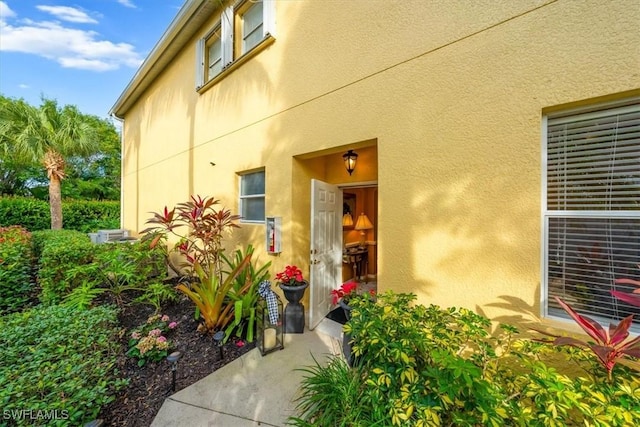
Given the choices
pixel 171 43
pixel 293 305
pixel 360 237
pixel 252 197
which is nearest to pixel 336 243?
pixel 293 305

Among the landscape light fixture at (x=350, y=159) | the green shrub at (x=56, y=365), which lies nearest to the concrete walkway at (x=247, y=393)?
the green shrub at (x=56, y=365)

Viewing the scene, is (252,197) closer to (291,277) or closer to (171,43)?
(291,277)

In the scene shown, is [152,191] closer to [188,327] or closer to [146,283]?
[146,283]

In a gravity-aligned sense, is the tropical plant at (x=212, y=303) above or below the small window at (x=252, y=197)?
below

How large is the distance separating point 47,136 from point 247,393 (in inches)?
484

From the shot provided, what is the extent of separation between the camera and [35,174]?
60.2 ft

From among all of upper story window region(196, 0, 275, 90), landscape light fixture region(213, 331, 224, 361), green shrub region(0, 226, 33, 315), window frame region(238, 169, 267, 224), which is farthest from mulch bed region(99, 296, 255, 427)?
upper story window region(196, 0, 275, 90)

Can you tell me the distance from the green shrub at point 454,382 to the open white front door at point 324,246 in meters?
1.64

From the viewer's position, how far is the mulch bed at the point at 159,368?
2.38 metres

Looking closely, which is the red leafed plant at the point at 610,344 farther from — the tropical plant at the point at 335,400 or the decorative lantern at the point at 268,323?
the decorative lantern at the point at 268,323

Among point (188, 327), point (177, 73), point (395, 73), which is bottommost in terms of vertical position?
point (188, 327)

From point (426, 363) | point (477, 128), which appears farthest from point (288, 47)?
point (426, 363)

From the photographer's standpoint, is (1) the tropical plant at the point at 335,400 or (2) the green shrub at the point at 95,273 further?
(2) the green shrub at the point at 95,273

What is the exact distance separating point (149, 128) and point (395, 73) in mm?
9753
